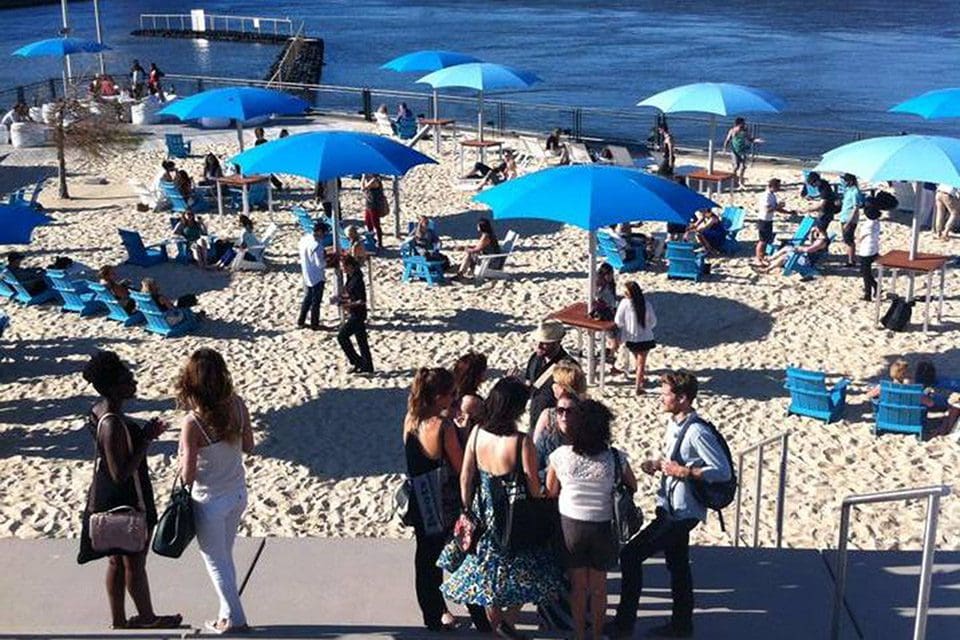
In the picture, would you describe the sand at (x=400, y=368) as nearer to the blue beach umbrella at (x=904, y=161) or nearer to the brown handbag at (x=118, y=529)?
the blue beach umbrella at (x=904, y=161)

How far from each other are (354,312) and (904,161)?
614cm

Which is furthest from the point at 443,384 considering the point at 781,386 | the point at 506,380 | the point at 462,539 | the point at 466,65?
the point at 466,65

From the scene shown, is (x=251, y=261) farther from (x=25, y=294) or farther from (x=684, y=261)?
(x=684, y=261)

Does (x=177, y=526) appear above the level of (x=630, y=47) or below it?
above

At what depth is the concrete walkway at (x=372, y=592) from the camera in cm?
581

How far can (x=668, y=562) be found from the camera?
560 centimetres

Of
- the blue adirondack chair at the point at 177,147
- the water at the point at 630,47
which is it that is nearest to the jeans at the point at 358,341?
the blue adirondack chair at the point at 177,147

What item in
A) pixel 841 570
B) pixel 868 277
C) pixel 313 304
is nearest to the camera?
pixel 841 570

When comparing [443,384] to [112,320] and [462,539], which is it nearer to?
[462,539]

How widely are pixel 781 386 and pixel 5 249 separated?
12503 mm

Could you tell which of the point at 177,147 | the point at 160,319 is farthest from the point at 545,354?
the point at 177,147

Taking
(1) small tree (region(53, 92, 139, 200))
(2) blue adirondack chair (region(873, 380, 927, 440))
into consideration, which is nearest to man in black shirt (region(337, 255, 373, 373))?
(2) blue adirondack chair (region(873, 380, 927, 440))

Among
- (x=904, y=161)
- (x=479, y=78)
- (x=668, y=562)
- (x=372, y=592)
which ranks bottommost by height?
(x=372, y=592)

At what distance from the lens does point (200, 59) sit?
2753 inches
